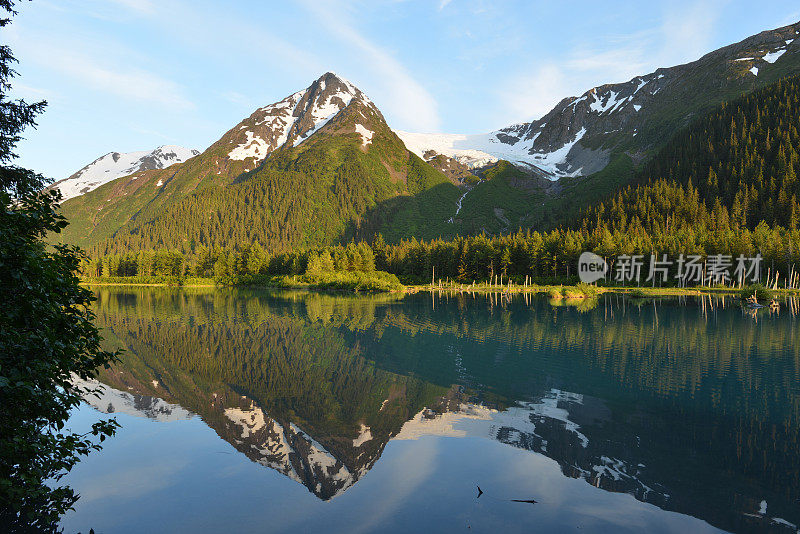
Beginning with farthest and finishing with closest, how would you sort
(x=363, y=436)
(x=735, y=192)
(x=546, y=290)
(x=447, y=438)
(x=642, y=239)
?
(x=735, y=192) → (x=642, y=239) → (x=546, y=290) → (x=363, y=436) → (x=447, y=438)

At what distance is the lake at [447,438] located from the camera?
11547 millimetres

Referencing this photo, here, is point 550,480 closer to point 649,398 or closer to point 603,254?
point 649,398

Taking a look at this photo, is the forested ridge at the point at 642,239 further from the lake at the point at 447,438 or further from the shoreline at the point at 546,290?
the lake at the point at 447,438

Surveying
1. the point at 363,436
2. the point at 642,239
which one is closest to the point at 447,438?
the point at 363,436

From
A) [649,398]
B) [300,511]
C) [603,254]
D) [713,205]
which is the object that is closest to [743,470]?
[649,398]

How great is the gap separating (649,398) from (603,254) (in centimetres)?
10885

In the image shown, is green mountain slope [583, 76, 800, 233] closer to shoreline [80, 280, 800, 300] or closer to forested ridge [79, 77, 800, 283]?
forested ridge [79, 77, 800, 283]

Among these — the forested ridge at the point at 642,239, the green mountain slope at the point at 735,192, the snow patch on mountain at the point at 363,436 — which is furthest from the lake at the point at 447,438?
the green mountain slope at the point at 735,192

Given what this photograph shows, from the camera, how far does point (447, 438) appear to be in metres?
17.1

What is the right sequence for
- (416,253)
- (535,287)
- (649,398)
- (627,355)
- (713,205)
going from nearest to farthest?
1. (649,398)
2. (627,355)
3. (535,287)
4. (416,253)
5. (713,205)

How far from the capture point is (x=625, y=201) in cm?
19062

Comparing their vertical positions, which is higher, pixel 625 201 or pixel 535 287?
pixel 625 201

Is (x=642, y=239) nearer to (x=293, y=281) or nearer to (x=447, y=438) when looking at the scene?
(x=293, y=281)

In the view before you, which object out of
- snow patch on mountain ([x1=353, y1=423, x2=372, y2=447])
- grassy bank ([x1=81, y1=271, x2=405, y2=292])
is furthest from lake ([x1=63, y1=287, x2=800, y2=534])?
grassy bank ([x1=81, y1=271, x2=405, y2=292])
